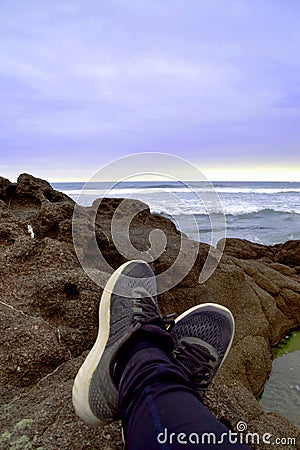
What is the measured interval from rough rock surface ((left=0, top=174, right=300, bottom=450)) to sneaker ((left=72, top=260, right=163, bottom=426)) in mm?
133

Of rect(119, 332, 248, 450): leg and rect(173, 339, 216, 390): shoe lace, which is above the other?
rect(119, 332, 248, 450): leg

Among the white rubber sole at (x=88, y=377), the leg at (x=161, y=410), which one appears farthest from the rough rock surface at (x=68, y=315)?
the leg at (x=161, y=410)

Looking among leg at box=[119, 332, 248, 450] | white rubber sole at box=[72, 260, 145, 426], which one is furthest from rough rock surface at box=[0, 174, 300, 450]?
leg at box=[119, 332, 248, 450]

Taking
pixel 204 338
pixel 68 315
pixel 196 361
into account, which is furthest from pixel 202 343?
pixel 68 315

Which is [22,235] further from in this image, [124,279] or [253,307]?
[253,307]

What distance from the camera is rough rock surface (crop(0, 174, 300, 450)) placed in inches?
68.1

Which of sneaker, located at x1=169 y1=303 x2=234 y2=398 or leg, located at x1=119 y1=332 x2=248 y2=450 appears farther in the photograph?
sneaker, located at x1=169 y1=303 x2=234 y2=398

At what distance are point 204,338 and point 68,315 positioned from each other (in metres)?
0.85

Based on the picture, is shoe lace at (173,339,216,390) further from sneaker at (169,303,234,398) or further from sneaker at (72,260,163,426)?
sneaker at (72,260,163,426)

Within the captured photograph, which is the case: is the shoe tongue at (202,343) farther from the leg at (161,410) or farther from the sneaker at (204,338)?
the leg at (161,410)

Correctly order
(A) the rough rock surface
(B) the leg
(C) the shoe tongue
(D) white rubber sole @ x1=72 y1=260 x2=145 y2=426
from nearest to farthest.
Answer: (B) the leg, (D) white rubber sole @ x1=72 y1=260 x2=145 y2=426, (A) the rough rock surface, (C) the shoe tongue

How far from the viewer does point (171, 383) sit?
1451 mm

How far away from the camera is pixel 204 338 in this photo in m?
2.23

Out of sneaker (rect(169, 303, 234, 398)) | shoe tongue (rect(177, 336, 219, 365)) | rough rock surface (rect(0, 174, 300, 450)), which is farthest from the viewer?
shoe tongue (rect(177, 336, 219, 365))
